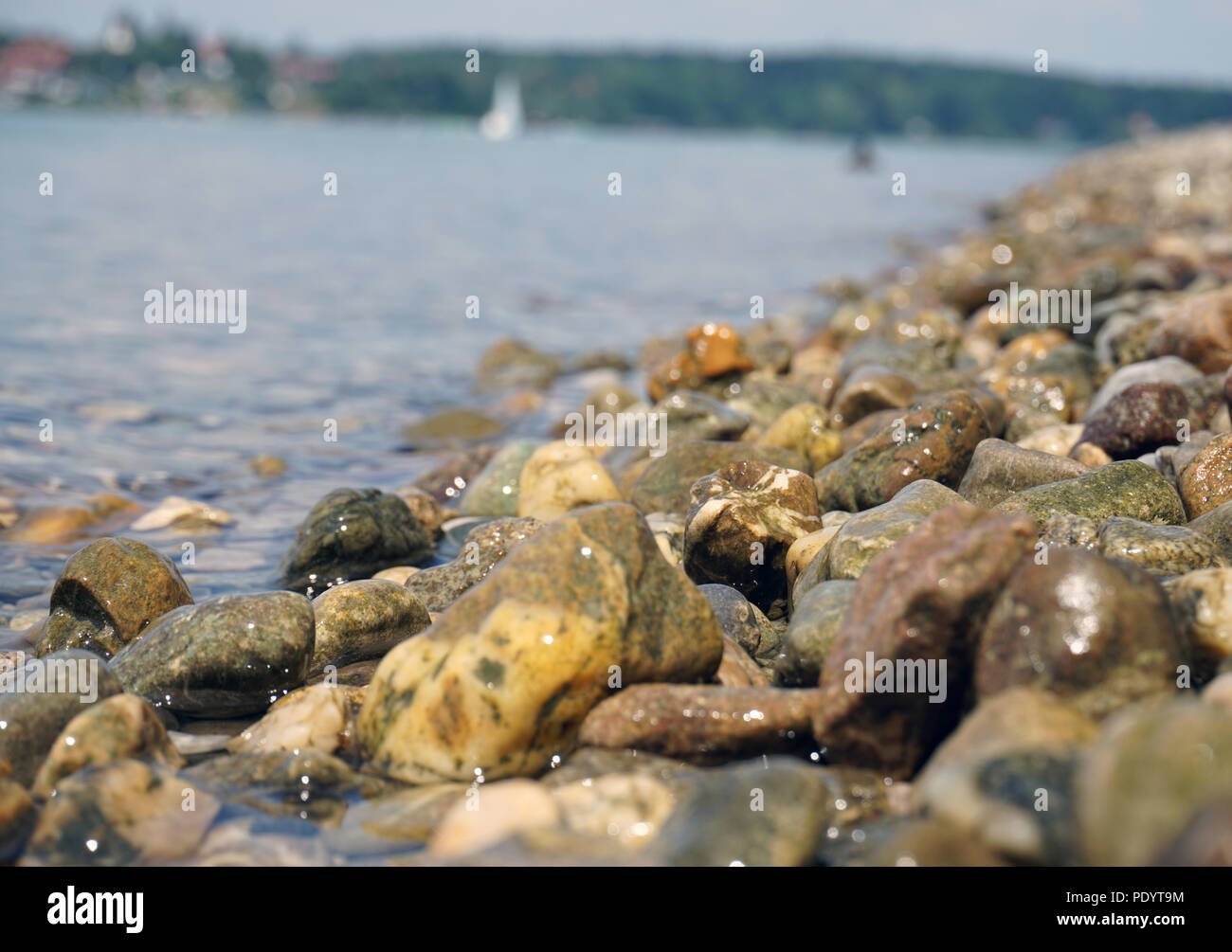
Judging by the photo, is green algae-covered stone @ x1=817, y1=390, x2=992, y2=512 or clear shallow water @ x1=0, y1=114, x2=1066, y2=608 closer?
green algae-covered stone @ x1=817, y1=390, x2=992, y2=512

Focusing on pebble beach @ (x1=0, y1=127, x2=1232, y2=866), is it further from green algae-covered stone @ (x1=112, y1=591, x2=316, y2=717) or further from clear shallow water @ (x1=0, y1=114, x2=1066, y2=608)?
clear shallow water @ (x1=0, y1=114, x2=1066, y2=608)

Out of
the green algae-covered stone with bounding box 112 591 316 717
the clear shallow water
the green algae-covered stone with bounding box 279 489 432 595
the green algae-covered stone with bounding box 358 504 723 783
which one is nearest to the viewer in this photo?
the green algae-covered stone with bounding box 358 504 723 783

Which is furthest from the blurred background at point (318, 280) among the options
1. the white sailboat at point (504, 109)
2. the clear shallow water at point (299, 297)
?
the white sailboat at point (504, 109)

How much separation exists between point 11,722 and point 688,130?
14585 centimetres

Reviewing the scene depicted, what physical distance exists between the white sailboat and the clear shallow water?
7409 centimetres

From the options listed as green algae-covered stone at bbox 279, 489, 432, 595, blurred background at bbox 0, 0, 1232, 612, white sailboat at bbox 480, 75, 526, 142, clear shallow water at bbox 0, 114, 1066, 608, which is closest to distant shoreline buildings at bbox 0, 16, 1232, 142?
white sailboat at bbox 480, 75, 526, 142

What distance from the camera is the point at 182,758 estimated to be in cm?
352

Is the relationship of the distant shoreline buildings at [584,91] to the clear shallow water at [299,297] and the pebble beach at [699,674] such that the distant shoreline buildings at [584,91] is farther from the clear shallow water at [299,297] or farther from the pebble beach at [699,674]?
the pebble beach at [699,674]

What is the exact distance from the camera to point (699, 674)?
11.8 feet

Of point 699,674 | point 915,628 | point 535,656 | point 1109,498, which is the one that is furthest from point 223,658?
point 1109,498

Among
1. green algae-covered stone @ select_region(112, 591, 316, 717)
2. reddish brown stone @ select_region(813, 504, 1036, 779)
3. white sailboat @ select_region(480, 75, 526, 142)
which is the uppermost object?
white sailboat @ select_region(480, 75, 526, 142)

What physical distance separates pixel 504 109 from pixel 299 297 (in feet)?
346

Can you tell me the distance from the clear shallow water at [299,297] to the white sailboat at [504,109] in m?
74.1

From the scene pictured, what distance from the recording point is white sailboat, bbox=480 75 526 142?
114500 mm
